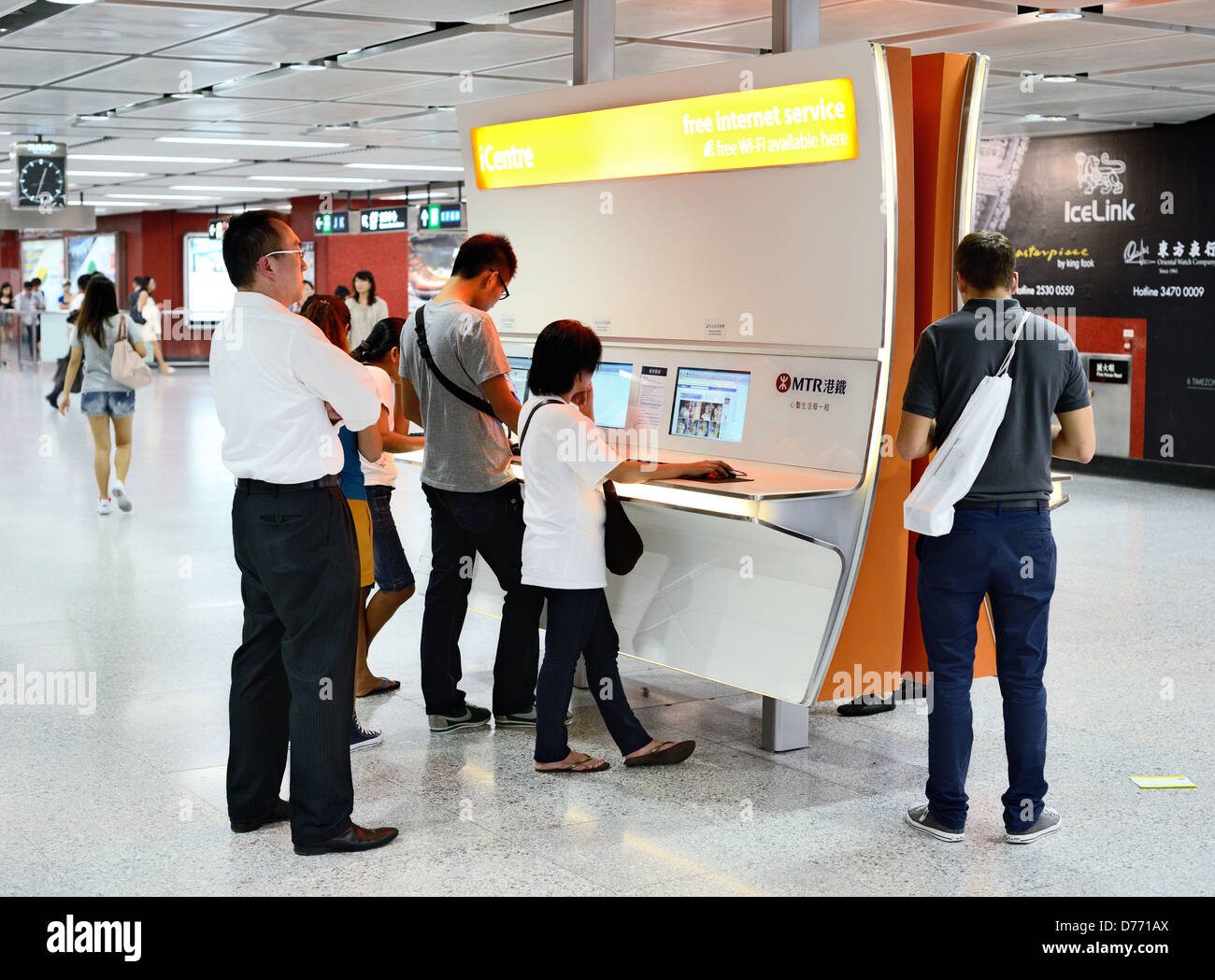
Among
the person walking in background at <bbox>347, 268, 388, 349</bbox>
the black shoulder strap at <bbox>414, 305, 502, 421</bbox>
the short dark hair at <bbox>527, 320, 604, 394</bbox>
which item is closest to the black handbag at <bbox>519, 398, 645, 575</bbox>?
the short dark hair at <bbox>527, 320, 604, 394</bbox>

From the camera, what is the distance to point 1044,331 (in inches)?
142

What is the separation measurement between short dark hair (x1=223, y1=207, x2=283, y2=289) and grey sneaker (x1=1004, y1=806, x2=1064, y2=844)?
2.54 metres

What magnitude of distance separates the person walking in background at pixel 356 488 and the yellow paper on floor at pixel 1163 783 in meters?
2.44

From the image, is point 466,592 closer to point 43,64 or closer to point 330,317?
point 330,317

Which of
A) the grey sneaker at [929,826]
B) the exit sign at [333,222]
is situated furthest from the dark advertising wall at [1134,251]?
the exit sign at [333,222]

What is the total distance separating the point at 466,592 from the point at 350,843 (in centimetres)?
133

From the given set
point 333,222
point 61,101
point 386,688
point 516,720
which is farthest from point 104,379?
point 333,222

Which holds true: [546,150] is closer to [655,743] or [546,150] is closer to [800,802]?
[655,743]

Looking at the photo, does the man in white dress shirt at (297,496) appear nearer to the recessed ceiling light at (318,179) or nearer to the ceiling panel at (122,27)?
the ceiling panel at (122,27)

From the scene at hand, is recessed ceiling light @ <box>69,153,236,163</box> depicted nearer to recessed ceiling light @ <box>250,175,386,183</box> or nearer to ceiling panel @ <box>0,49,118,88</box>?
recessed ceiling light @ <box>250,175,386,183</box>

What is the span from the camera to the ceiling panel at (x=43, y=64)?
7.98m

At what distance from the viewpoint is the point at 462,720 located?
4727mm

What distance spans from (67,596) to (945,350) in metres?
4.69

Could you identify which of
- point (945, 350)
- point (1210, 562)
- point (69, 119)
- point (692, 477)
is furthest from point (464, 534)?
point (69, 119)
